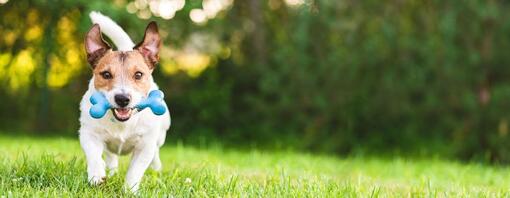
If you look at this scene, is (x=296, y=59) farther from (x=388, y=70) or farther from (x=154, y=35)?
(x=154, y=35)

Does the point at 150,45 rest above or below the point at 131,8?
below

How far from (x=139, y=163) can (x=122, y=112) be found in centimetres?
38

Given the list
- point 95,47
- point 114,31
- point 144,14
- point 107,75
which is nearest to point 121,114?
point 107,75

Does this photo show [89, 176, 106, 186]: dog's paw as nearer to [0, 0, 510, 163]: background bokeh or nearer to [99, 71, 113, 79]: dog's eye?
[99, 71, 113, 79]: dog's eye

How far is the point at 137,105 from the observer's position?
4566 millimetres

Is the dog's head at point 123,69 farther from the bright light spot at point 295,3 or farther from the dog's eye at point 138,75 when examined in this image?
the bright light spot at point 295,3

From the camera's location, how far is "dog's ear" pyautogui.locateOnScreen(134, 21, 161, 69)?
4891 mm

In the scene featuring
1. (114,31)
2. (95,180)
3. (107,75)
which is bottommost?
(95,180)

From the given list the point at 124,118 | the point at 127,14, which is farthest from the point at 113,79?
the point at 127,14

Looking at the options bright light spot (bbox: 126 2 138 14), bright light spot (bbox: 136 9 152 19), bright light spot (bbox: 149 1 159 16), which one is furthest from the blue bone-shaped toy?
bright light spot (bbox: 149 1 159 16)

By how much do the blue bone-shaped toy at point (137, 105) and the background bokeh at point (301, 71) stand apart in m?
6.44

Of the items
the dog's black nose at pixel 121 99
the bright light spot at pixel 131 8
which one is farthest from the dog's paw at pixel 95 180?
the bright light spot at pixel 131 8

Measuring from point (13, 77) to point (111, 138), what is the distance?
994cm

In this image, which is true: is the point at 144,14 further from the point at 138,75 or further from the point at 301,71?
the point at 138,75
